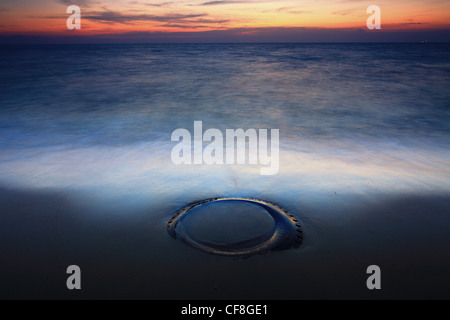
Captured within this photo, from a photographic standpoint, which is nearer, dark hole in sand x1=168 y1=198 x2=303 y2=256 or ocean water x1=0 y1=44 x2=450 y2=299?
ocean water x1=0 y1=44 x2=450 y2=299

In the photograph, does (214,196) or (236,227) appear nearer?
(236,227)

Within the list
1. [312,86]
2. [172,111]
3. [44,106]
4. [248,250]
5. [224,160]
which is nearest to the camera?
[248,250]

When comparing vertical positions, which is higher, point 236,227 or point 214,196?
point 214,196

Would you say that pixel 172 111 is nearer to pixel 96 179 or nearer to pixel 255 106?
pixel 255 106

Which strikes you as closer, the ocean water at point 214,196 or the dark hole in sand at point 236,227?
the ocean water at point 214,196

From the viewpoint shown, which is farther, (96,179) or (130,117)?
(130,117)
